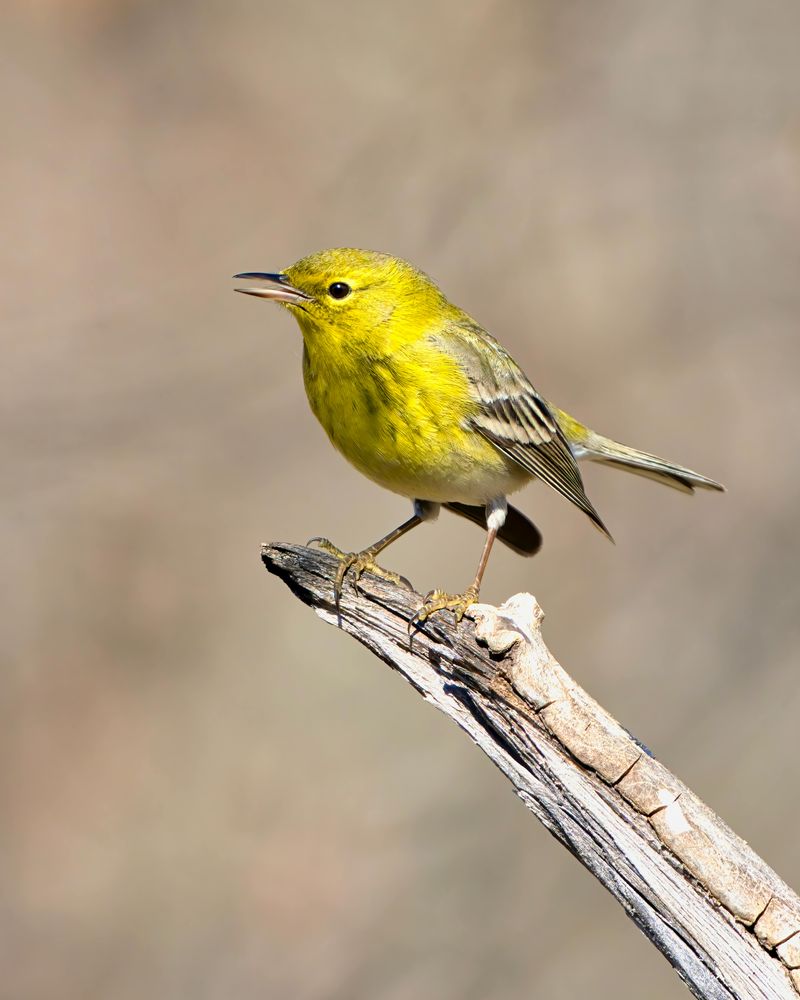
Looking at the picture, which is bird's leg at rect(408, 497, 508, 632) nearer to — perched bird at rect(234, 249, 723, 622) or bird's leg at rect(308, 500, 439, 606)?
perched bird at rect(234, 249, 723, 622)

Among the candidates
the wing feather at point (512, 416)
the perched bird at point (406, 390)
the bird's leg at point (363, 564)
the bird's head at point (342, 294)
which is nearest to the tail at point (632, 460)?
the wing feather at point (512, 416)

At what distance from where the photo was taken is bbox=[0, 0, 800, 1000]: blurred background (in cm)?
741

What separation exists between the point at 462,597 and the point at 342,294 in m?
1.37

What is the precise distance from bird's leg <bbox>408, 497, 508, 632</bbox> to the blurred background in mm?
2095

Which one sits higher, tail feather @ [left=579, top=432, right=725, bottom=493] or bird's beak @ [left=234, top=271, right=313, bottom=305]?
bird's beak @ [left=234, top=271, right=313, bottom=305]

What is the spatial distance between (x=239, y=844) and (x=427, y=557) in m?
2.23

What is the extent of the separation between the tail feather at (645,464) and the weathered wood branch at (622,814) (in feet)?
7.95

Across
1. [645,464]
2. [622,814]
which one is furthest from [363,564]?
[645,464]

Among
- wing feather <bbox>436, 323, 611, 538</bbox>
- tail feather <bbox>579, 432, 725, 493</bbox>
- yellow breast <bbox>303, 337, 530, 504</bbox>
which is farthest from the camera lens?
tail feather <bbox>579, 432, 725, 493</bbox>

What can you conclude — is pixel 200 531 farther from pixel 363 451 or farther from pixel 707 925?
pixel 707 925

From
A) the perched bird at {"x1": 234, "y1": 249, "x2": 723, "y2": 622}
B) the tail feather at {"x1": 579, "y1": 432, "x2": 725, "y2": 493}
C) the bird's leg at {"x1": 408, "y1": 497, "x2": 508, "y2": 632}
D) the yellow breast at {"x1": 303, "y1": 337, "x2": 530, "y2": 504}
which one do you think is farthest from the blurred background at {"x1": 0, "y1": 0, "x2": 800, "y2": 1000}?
the yellow breast at {"x1": 303, "y1": 337, "x2": 530, "y2": 504}

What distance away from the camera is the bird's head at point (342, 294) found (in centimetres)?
496

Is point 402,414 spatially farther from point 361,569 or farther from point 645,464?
point 645,464

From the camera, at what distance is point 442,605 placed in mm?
4023
